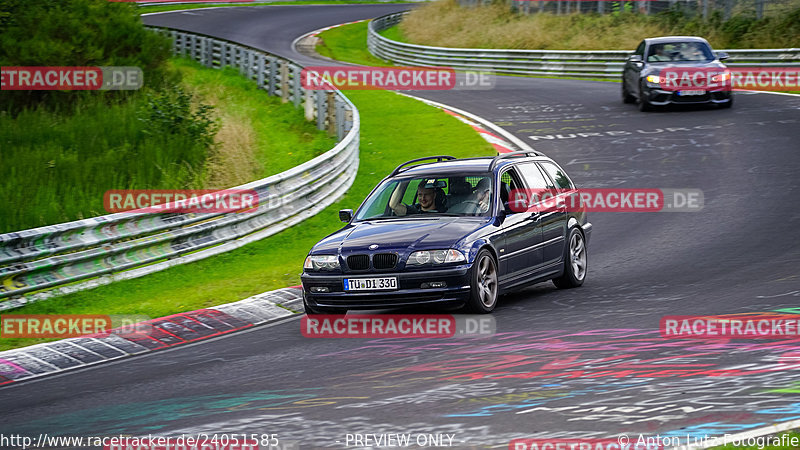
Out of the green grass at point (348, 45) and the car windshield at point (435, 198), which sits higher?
the car windshield at point (435, 198)

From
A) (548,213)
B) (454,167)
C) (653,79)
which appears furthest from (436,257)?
(653,79)

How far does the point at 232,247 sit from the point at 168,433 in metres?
8.71

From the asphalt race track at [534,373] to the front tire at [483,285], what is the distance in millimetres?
190

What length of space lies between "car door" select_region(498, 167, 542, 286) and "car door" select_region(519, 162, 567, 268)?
0.12 meters

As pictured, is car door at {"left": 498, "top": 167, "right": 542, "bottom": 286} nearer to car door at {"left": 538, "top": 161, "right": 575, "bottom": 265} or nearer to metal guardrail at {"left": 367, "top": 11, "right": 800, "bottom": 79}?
car door at {"left": 538, "top": 161, "right": 575, "bottom": 265}

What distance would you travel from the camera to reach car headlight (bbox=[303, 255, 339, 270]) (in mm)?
10219

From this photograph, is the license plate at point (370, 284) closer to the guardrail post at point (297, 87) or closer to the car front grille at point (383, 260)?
the car front grille at point (383, 260)

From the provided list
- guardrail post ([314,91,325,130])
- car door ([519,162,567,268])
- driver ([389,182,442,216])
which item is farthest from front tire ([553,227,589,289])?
guardrail post ([314,91,325,130])

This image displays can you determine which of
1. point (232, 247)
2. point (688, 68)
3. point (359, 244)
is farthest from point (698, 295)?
point (688, 68)

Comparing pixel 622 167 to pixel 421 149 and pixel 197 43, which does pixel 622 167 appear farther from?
pixel 197 43

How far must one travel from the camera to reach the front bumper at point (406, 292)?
9898 mm

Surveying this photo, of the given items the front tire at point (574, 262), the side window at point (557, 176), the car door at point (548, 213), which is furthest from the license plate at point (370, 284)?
the side window at point (557, 176)

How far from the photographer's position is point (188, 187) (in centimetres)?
1856

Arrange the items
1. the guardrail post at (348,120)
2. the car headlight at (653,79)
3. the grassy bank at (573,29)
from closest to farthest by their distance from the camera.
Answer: the guardrail post at (348,120), the car headlight at (653,79), the grassy bank at (573,29)
